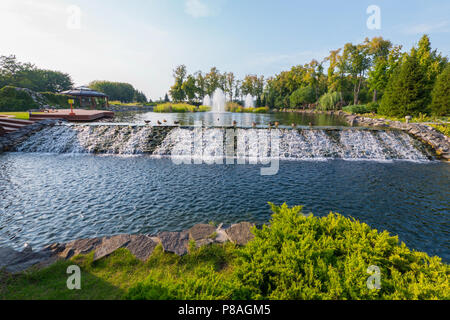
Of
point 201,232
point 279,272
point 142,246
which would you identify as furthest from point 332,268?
point 142,246

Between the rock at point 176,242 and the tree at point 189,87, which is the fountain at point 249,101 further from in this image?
the rock at point 176,242

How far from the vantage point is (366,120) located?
103 ft

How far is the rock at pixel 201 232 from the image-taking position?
20.0 feet

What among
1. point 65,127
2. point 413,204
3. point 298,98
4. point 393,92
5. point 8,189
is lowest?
point 413,204

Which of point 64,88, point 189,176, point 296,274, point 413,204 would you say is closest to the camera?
point 296,274

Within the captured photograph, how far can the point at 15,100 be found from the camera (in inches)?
1458

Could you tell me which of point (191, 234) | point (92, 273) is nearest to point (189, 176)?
point (191, 234)

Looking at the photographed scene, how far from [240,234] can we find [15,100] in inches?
2099

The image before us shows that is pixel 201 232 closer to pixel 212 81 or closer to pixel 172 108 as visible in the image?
pixel 172 108

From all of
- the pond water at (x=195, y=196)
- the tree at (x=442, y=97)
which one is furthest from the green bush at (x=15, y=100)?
the tree at (x=442, y=97)

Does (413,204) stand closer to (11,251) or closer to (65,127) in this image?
(11,251)

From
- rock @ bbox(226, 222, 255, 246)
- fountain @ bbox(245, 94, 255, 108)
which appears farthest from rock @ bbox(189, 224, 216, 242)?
fountain @ bbox(245, 94, 255, 108)

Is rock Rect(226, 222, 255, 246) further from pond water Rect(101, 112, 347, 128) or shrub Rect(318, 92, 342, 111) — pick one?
shrub Rect(318, 92, 342, 111)

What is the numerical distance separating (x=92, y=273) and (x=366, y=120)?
38.9 meters
